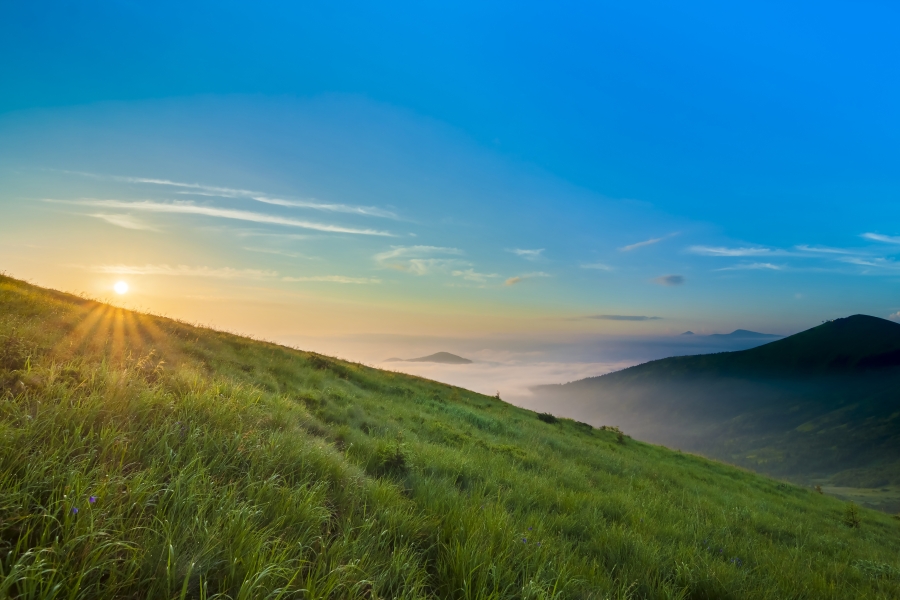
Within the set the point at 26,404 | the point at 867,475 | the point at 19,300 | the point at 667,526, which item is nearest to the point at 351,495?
the point at 26,404

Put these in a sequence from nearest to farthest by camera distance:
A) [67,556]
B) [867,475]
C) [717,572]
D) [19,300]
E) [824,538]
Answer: [67,556] < [717,572] < [19,300] < [824,538] < [867,475]

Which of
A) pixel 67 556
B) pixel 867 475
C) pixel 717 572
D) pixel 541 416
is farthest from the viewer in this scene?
pixel 867 475

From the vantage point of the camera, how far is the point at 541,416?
32.1m

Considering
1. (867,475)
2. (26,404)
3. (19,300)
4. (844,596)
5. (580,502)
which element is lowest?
(867,475)

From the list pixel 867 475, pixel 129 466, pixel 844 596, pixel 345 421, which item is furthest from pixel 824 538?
pixel 867 475

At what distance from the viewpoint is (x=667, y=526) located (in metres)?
7.20

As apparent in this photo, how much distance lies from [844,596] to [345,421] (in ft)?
30.5

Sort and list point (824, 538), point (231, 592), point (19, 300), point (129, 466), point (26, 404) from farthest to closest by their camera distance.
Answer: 1. point (824, 538)
2. point (19, 300)
3. point (26, 404)
4. point (129, 466)
5. point (231, 592)

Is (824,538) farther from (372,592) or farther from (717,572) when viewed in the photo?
(372,592)

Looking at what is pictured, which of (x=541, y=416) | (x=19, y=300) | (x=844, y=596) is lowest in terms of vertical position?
(x=541, y=416)

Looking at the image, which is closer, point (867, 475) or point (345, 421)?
point (345, 421)

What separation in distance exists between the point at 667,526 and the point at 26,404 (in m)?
8.83

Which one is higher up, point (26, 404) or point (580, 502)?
point (26, 404)

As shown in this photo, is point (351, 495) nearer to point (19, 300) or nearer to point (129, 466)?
point (129, 466)
